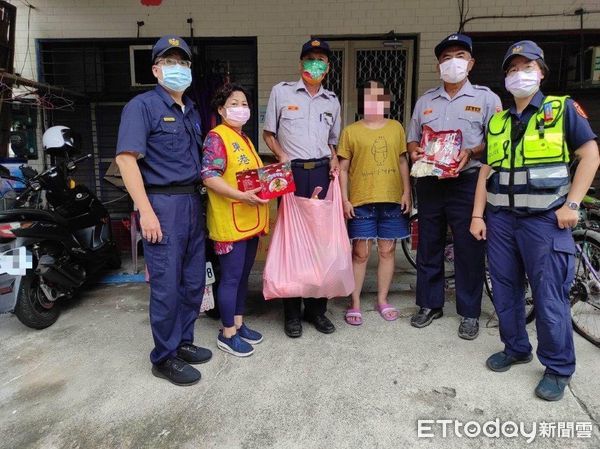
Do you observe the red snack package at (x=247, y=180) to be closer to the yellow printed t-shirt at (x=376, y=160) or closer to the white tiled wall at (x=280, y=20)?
the yellow printed t-shirt at (x=376, y=160)

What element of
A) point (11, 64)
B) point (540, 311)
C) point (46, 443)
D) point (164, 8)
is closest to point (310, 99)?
point (540, 311)

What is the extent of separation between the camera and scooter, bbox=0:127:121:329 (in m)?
3.09

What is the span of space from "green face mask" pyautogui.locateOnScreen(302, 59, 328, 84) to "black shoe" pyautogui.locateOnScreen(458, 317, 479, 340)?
194 centimetres

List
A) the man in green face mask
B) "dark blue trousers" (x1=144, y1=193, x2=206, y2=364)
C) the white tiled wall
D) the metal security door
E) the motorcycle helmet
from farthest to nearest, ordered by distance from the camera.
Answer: the metal security door < the white tiled wall < the motorcycle helmet < the man in green face mask < "dark blue trousers" (x1=144, y1=193, x2=206, y2=364)

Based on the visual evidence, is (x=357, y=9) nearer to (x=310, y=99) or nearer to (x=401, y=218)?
(x=310, y=99)

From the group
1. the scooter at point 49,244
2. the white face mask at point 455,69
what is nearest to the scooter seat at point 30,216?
the scooter at point 49,244

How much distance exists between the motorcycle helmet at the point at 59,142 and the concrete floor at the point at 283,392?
169 centimetres

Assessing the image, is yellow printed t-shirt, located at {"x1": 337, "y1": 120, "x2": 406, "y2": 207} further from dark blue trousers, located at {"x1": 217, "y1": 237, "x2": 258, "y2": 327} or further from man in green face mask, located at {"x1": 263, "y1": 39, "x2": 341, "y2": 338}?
dark blue trousers, located at {"x1": 217, "y1": 237, "x2": 258, "y2": 327}

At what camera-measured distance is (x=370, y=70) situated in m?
5.44

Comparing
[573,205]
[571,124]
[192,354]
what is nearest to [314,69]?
[571,124]

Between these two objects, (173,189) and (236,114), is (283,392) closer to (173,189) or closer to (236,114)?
(173,189)

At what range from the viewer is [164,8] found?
5309 millimetres

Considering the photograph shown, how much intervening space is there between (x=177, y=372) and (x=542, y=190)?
2.19 meters

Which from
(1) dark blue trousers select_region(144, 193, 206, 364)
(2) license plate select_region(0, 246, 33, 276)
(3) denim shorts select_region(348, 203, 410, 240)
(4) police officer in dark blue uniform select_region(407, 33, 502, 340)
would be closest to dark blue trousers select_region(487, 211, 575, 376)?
(4) police officer in dark blue uniform select_region(407, 33, 502, 340)
